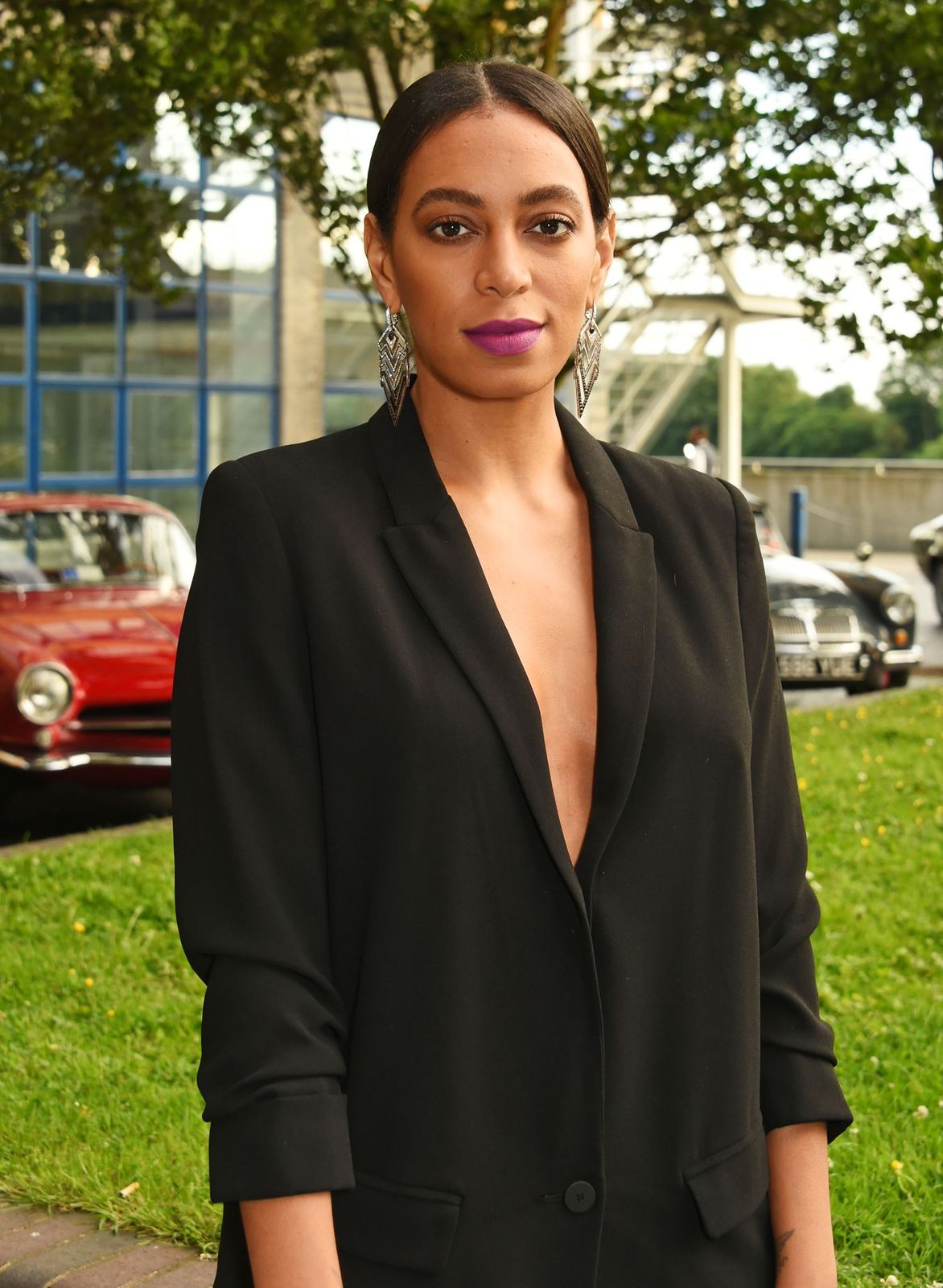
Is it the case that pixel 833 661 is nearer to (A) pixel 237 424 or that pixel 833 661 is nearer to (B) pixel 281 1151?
(B) pixel 281 1151

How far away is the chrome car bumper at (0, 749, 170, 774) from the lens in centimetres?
783

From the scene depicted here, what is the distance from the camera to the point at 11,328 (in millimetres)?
18562

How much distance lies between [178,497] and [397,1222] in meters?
19.6

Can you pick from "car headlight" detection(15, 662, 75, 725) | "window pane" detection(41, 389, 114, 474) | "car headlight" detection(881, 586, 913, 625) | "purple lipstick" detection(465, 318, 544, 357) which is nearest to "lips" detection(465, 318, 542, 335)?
"purple lipstick" detection(465, 318, 544, 357)

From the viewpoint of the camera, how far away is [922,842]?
23.4 feet

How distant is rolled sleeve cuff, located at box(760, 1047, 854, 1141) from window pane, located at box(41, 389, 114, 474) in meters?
18.1

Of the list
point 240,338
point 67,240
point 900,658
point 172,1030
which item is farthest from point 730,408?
point 172,1030

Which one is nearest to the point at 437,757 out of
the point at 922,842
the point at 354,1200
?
the point at 354,1200

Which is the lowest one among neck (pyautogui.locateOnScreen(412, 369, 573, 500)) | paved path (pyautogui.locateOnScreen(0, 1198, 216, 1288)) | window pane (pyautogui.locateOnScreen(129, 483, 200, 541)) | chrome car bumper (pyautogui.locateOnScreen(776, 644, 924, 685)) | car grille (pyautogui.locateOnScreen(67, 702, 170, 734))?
paved path (pyautogui.locateOnScreen(0, 1198, 216, 1288))

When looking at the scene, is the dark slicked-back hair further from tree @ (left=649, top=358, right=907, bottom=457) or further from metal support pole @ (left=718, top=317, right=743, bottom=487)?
tree @ (left=649, top=358, right=907, bottom=457)

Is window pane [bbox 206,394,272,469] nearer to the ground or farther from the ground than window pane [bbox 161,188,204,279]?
nearer to the ground

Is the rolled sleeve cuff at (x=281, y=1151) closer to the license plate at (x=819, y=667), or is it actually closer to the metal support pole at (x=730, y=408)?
the license plate at (x=819, y=667)

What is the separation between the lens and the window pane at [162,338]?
20.0 m

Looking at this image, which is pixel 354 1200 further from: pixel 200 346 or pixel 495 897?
pixel 200 346
